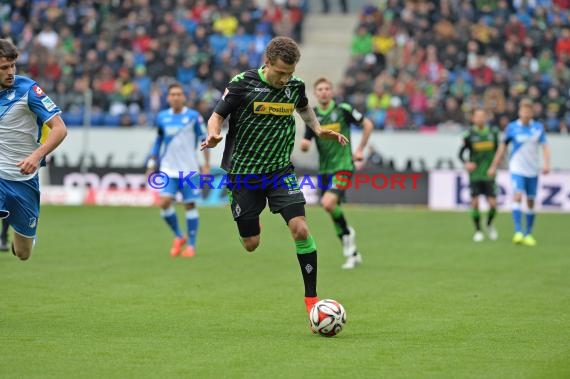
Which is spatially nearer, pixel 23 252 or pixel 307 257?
pixel 307 257

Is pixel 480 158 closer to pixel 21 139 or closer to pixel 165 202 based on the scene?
pixel 165 202

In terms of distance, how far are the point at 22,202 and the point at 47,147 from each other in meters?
0.87

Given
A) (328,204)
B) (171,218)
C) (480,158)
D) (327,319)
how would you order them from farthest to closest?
(480,158) → (171,218) → (328,204) → (327,319)

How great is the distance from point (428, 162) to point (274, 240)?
1156cm

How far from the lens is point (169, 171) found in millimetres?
15633

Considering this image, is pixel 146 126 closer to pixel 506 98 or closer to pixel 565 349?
pixel 506 98

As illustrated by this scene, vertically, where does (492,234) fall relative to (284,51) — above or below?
below

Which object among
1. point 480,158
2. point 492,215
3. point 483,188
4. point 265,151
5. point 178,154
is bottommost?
point 492,215

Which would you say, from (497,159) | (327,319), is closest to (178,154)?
(497,159)

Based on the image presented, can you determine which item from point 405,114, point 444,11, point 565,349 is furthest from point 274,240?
point 444,11

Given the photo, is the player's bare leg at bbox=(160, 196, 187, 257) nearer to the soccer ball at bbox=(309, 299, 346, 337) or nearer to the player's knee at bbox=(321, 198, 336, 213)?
the player's knee at bbox=(321, 198, 336, 213)

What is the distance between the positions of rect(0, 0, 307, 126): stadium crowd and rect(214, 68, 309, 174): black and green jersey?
2030cm

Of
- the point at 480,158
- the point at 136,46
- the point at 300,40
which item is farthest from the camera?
the point at 300,40

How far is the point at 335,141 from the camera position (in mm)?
14336
